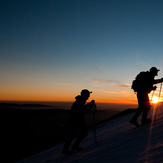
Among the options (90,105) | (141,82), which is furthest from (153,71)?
(90,105)

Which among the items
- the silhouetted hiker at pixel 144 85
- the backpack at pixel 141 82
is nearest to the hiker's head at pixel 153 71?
the silhouetted hiker at pixel 144 85

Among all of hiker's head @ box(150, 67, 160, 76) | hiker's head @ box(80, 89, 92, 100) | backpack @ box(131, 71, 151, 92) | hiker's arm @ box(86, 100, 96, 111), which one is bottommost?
hiker's arm @ box(86, 100, 96, 111)

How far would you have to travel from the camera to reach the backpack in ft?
22.6

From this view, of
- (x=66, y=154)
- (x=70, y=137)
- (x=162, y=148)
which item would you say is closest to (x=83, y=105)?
(x=70, y=137)

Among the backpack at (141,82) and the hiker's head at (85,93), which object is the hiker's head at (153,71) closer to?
the backpack at (141,82)

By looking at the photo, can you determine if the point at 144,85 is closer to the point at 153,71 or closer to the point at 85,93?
the point at 153,71

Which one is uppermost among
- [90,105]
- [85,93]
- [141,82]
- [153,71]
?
[153,71]

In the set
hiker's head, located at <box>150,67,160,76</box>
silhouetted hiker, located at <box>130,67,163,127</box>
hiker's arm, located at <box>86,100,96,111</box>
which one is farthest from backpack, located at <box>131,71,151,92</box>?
hiker's arm, located at <box>86,100,96,111</box>

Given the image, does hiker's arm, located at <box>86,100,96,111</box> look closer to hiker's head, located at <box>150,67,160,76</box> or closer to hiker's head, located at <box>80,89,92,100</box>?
hiker's head, located at <box>80,89,92,100</box>

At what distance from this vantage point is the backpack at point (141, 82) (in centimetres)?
690

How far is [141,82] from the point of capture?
23.0 ft

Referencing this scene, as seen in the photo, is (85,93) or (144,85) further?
(144,85)

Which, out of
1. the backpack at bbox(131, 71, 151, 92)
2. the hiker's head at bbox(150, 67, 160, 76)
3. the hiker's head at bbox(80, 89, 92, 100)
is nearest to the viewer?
the hiker's head at bbox(80, 89, 92, 100)

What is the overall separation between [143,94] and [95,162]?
12.8ft
